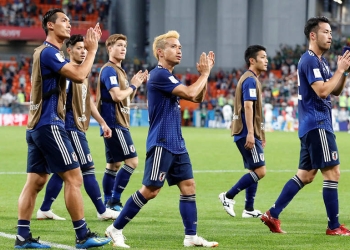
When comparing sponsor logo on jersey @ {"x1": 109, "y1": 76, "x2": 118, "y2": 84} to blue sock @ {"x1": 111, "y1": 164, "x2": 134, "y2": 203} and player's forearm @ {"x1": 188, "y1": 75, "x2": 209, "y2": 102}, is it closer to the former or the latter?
blue sock @ {"x1": 111, "y1": 164, "x2": 134, "y2": 203}

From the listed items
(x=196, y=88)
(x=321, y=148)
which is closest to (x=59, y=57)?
(x=196, y=88)

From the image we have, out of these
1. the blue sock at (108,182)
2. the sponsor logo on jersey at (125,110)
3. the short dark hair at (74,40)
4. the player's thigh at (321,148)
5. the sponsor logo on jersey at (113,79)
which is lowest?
the blue sock at (108,182)

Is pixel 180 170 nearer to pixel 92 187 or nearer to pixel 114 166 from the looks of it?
pixel 92 187

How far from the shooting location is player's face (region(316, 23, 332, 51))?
9.31 meters

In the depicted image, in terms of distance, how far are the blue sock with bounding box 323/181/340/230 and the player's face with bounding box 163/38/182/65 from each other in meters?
2.31

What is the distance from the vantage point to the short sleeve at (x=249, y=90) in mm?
10914

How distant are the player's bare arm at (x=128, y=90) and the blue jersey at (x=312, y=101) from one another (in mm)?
1784

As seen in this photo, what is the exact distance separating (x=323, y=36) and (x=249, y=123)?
1.97 m

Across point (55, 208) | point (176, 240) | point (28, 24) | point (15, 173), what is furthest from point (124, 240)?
point (28, 24)

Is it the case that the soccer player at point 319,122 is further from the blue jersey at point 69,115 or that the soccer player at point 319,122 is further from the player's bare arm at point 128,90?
the blue jersey at point 69,115

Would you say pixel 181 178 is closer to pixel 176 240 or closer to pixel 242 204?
pixel 176 240

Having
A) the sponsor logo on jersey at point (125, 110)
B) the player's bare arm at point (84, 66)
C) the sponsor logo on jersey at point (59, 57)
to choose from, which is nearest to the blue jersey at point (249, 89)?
the sponsor logo on jersey at point (125, 110)

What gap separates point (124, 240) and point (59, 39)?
218cm

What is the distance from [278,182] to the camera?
52.4 feet
